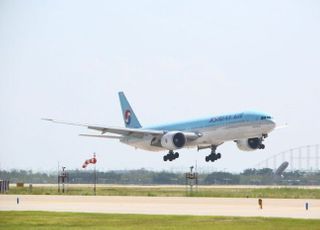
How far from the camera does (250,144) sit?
10469cm

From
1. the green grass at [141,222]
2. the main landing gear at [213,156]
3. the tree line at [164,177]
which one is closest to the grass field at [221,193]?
the main landing gear at [213,156]

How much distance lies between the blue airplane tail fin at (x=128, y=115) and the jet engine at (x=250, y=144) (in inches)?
785

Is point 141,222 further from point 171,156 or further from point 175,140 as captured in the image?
point 171,156

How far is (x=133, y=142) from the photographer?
110312 mm

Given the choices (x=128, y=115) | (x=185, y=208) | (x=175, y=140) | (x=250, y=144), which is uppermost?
(x=128, y=115)

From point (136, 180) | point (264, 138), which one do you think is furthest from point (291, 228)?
point (136, 180)

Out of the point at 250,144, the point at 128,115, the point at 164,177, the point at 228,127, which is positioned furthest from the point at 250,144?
the point at 164,177

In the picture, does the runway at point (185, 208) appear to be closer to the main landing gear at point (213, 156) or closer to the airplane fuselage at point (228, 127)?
the airplane fuselage at point (228, 127)

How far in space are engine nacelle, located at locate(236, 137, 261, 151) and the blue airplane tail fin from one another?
19941 millimetres

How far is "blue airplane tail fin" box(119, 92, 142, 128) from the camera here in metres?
122

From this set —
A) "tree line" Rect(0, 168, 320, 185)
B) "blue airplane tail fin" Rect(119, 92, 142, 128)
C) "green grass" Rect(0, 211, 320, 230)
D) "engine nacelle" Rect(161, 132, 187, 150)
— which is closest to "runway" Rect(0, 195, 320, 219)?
"green grass" Rect(0, 211, 320, 230)

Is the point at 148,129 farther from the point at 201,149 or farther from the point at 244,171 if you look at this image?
the point at 244,171

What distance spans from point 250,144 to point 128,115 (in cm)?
2502

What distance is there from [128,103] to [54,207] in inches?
2197
